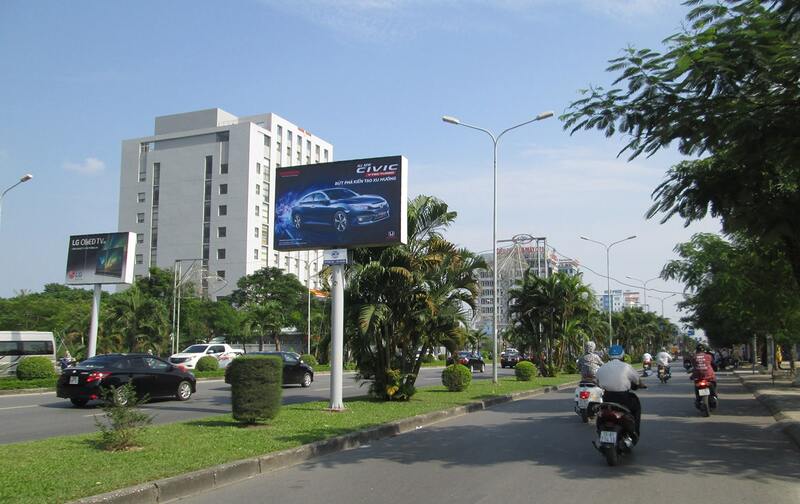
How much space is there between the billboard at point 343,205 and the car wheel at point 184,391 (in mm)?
6367

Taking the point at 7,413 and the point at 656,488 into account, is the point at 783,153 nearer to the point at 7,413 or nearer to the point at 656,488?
the point at 656,488

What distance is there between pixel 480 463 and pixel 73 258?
2872 cm

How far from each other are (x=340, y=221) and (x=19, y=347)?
25911mm

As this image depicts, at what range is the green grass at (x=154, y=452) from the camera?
690cm

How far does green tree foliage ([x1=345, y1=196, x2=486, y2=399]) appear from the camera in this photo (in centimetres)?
1697

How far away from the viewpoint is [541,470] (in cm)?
850

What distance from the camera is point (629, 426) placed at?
29.5 feet

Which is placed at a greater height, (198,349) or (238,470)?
(198,349)

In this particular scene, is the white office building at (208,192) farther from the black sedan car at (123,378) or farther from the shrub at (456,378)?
the black sedan car at (123,378)

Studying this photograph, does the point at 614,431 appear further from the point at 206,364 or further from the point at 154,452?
the point at 206,364

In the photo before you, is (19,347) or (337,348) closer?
(337,348)

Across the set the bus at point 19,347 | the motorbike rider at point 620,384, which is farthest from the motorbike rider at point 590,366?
the bus at point 19,347

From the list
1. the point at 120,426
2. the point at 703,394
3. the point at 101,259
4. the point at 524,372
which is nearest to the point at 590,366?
the point at 703,394

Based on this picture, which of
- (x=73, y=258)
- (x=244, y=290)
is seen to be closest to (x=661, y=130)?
(x=73, y=258)
